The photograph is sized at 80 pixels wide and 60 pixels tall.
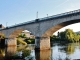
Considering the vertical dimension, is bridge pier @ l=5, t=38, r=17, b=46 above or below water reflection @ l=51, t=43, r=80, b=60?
above

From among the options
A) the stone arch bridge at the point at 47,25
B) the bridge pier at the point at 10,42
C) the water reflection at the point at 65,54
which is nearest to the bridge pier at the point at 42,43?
the stone arch bridge at the point at 47,25

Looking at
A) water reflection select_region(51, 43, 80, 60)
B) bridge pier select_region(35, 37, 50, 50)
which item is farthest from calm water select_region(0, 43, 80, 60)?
bridge pier select_region(35, 37, 50, 50)

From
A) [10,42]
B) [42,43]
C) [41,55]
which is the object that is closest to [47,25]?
[42,43]

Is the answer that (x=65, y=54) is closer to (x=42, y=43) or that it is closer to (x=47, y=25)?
(x=42, y=43)

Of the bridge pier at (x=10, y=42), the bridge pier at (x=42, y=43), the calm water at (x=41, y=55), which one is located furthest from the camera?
the bridge pier at (x=10, y=42)

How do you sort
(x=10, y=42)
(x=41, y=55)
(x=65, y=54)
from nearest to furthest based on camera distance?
1. (x=65, y=54)
2. (x=41, y=55)
3. (x=10, y=42)

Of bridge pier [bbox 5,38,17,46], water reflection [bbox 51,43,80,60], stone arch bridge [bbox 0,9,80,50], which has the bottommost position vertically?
water reflection [bbox 51,43,80,60]

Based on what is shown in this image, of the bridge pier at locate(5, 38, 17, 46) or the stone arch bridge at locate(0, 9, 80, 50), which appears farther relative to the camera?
the bridge pier at locate(5, 38, 17, 46)

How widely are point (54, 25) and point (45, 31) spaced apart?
3363 mm

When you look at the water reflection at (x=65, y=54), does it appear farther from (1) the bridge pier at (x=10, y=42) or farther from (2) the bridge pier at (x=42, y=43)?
(1) the bridge pier at (x=10, y=42)

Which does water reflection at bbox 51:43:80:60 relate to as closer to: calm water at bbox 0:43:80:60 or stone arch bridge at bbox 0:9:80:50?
calm water at bbox 0:43:80:60

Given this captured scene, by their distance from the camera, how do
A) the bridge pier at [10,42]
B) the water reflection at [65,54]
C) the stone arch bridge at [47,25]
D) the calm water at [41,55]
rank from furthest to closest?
the bridge pier at [10,42]
the stone arch bridge at [47,25]
the water reflection at [65,54]
the calm water at [41,55]

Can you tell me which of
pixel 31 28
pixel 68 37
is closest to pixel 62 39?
pixel 68 37

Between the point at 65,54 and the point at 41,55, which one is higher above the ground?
the point at 65,54
